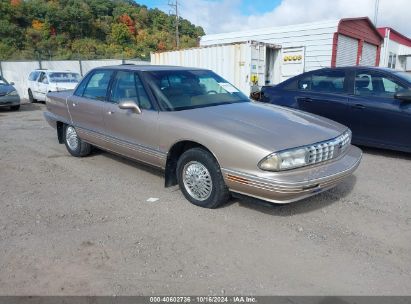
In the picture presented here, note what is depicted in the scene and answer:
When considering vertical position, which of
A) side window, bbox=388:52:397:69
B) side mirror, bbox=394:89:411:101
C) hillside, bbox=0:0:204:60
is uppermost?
hillside, bbox=0:0:204:60

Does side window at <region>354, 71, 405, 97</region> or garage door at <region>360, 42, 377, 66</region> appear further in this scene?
garage door at <region>360, 42, 377, 66</region>

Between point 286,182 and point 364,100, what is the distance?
3676 mm

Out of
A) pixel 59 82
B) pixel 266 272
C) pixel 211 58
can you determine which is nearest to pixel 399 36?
pixel 211 58

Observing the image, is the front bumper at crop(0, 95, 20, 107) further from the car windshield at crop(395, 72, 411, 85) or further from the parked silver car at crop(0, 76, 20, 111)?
the car windshield at crop(395, 72, 411, 85)

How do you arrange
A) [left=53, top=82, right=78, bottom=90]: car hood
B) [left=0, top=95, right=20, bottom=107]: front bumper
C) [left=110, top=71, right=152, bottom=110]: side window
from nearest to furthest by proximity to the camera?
[left=110, top=71, right=152, bottom=110]: side window < [left=0, top=95, right=20, bottom=107]: front bumper < [left=53, top=82, right=78, bottom=90]: car hood

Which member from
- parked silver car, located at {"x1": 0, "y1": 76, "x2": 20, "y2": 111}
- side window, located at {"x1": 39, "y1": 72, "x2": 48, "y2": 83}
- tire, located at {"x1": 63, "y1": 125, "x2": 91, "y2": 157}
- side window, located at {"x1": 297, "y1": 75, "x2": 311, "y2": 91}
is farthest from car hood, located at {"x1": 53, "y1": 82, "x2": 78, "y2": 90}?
side window, located at {"x1": 297, "y1": 75, "x2": 311, "y2": 91}

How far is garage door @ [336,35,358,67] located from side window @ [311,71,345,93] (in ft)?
26.2

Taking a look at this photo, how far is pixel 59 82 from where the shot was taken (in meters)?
15.3

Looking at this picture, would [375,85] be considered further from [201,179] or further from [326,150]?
[201,179]

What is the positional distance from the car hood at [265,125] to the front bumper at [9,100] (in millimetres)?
11455

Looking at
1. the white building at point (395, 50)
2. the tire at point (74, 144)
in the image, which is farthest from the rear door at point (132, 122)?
the white building at point (395, 50)

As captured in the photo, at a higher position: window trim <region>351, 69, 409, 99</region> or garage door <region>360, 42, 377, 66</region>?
garage door <region>360, 42, 377, 66</region>

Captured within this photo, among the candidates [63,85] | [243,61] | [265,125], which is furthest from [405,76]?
[63,85]

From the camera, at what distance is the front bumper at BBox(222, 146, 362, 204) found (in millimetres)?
3293
